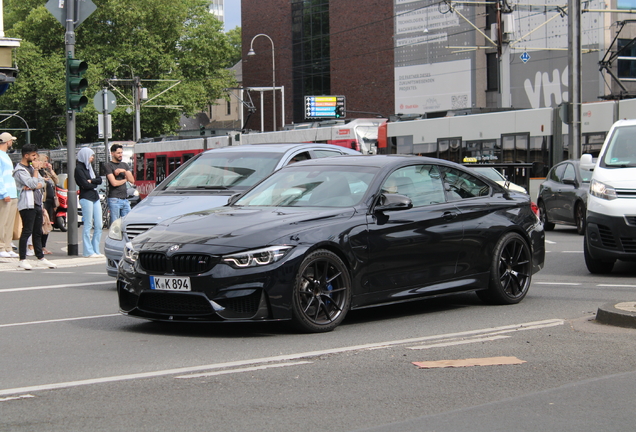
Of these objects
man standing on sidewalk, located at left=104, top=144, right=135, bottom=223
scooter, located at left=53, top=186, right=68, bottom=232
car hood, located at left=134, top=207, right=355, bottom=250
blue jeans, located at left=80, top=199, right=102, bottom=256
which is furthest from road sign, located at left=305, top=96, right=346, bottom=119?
car hood, located at left=134, top=207, right=355, bottom=250

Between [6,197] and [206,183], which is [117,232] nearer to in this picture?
[206,183]

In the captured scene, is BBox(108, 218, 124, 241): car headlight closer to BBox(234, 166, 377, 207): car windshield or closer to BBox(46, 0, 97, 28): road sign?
BBox(234, 166, 377, 207): car windshield

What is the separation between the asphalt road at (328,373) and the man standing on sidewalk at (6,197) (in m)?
5.57

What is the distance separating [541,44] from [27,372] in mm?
48431

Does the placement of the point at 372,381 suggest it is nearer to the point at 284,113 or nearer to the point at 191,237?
the point at 191,237

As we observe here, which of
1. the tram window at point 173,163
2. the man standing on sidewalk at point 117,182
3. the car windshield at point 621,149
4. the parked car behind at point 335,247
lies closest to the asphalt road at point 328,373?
the parked car behind at point 335,247

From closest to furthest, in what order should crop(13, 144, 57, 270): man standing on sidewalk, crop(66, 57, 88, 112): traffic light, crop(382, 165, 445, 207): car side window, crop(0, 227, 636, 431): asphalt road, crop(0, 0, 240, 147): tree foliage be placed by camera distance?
crop(0, 227, 636, 431): asphalt road
crop(382, 165, 445, 207): car side window
crop(13, 144, 57, 270): man standing on sidewalk
crop(66, 57, 88, 112): traffic light
crop(0, 0, 240, 147): tree foliage

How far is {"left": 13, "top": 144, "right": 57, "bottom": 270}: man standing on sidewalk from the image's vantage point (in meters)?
14.4

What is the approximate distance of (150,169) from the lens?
47.4m

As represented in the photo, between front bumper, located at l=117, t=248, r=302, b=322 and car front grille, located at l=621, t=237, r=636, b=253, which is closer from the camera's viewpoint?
front bumper, located at l=117, t=248, r=302, b=322

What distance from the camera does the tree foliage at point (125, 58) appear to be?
59.7 metres

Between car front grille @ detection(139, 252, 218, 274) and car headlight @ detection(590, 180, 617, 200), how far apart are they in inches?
253

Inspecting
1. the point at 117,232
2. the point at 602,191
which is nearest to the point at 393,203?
the point at 117,232

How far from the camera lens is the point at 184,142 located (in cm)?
4475
